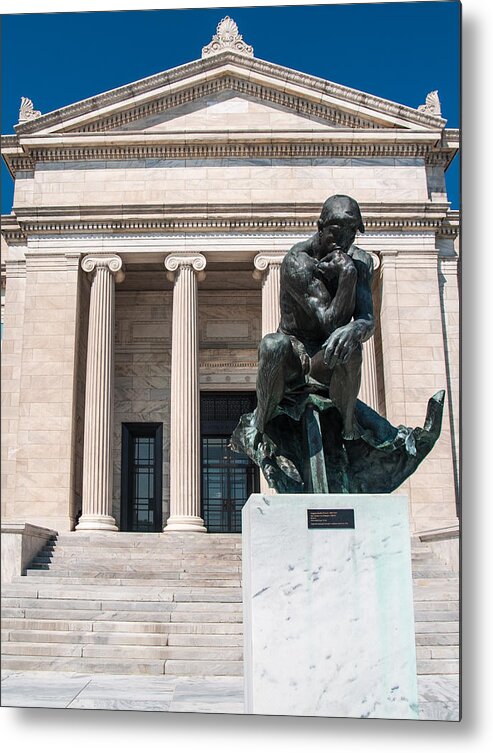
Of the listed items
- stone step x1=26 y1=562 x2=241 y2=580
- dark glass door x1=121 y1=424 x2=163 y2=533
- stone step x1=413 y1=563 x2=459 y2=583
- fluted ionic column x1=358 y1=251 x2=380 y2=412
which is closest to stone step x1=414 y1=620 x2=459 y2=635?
stone step x1=413 y1=563 x2=459 y2=583

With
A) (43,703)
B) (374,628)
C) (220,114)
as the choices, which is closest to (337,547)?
(374,628)

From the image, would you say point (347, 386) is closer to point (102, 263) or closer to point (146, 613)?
point (146, 613)

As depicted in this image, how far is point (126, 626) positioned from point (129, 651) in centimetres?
85

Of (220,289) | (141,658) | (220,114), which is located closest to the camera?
(141,658)

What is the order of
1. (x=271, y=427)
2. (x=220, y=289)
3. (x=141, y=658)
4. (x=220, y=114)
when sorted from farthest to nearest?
(x=220, y=289) → (x=220, y=114) → (x=141, y=658) → (x=271, y=427)

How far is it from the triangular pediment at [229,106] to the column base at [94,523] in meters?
10.9

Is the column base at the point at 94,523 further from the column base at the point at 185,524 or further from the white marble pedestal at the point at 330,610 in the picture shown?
the white marble pedestal at the point at 330,610

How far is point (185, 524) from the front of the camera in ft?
72.4

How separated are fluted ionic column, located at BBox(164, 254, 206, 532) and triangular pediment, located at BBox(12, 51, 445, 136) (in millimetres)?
4341

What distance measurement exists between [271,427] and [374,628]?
1.69m

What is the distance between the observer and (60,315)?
23969 millimetres

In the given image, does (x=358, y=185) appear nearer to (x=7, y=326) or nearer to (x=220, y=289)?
(x=220, y=289)

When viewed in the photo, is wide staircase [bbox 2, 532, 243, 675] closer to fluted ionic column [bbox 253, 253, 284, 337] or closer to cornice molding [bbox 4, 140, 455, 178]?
fluted ionic column [bbox 253, 253, 284, 337]

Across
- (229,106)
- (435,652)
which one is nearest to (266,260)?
(229,106)
